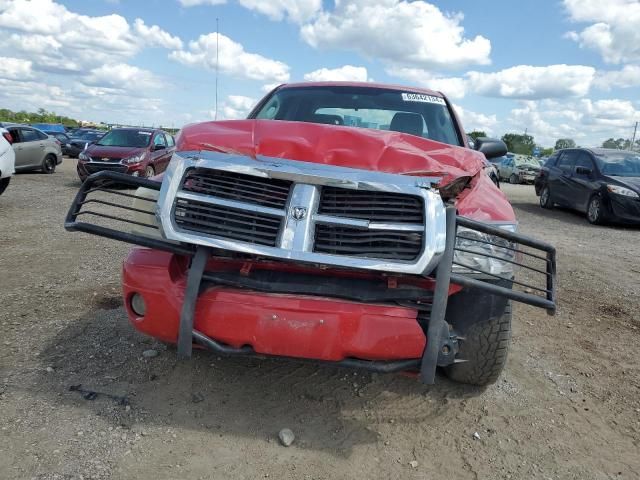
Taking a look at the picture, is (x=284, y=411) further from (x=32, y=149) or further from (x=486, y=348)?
(x=32, y=149)

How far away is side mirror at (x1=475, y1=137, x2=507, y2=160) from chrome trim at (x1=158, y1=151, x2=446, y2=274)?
6.55 feet

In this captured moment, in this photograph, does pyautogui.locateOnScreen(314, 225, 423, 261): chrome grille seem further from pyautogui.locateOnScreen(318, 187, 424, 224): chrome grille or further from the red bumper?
the red bumper

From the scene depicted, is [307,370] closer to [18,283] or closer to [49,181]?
[18,283]

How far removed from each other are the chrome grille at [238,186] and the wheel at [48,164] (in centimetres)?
1546

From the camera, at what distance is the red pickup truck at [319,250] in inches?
95.8

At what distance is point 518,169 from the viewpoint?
26.5m

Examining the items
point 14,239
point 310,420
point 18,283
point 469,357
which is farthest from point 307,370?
point 14,239

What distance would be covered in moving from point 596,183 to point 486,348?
33.4ft

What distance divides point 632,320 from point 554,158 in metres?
10.4

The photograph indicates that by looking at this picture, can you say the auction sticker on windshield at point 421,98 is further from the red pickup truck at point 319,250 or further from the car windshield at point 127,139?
the car windshield at point 127,139

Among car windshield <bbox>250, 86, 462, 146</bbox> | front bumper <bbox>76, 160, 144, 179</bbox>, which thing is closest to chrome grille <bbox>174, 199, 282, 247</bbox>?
car windshield <bbox>250, 86, 462, 146</bbox>

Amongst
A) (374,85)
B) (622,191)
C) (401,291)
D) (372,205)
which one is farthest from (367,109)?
(622,191)

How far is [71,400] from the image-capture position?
2926 mm

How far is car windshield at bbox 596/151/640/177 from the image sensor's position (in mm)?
11672
